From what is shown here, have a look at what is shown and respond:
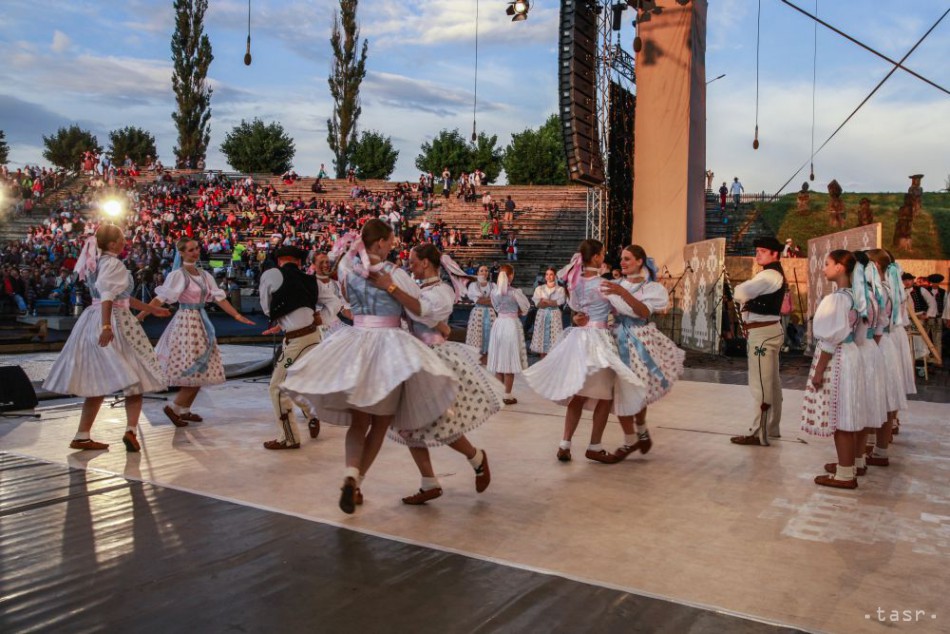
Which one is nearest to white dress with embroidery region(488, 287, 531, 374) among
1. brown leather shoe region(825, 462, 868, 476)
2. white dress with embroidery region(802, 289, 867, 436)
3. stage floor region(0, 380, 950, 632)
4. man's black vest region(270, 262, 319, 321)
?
stage floor region(0, 380, 950, 632)

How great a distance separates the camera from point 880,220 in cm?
3262

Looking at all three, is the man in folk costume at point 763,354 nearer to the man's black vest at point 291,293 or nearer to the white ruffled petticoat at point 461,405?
the white ruffled petticoat at point 461,405

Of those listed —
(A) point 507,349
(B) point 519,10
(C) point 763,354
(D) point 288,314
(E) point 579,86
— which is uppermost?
(B) point 519,10

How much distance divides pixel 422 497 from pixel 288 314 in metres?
2.45

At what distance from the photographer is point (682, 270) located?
1683cm

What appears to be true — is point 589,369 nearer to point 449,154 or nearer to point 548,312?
point 548,312

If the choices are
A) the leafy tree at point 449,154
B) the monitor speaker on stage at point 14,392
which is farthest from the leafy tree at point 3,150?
the monitor speaker on stage at point 14,392

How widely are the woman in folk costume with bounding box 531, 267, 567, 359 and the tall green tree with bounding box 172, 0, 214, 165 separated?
39.0 metres

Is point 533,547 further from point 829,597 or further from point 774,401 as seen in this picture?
point 774,401

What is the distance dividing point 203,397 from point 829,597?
7318 millimetres

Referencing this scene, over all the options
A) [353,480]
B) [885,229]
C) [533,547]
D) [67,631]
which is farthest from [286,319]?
[885,229]

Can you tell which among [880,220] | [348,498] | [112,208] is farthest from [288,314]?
[880,220]

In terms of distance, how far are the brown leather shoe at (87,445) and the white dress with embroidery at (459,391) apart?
2.71 metres

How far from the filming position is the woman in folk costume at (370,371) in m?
4.05
